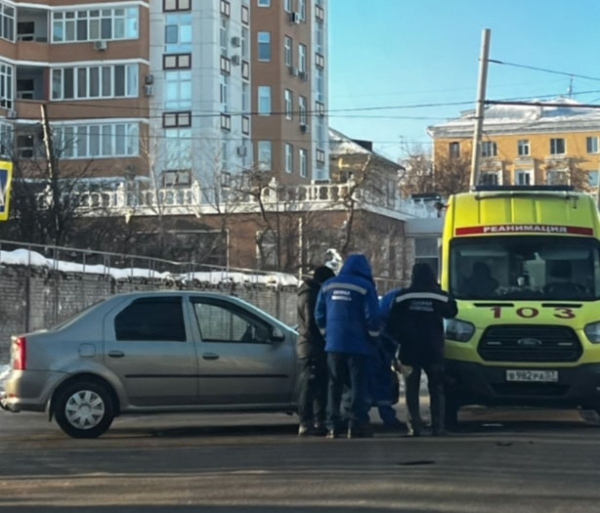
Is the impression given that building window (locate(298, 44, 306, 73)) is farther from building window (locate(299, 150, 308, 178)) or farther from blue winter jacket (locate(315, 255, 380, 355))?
blue winter jacket (locate(315, 255, 380, 355))

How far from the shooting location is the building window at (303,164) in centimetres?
6262

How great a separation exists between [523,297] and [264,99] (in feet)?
158

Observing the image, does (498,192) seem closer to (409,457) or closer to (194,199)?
(409,457)

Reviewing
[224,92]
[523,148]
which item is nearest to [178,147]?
[224,92]

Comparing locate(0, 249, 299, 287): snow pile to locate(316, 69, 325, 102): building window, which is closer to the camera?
locate(0, 249, 299, 287): snow pile

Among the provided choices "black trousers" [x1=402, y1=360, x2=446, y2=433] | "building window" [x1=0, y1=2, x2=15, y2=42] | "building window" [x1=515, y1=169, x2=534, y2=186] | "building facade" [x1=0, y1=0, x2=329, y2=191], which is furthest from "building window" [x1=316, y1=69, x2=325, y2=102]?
"black trousers" [x1=402, y1=360, x2=446, y2=433]

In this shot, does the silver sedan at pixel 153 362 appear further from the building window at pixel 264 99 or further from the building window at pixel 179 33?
the building window at pixel 264 99

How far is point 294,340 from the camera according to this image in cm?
1267

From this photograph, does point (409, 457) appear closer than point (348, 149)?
Yes

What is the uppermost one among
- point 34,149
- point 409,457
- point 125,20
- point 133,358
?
point 125,20

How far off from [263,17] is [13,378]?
2005 inches

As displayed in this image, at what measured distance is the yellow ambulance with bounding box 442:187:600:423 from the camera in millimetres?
12352

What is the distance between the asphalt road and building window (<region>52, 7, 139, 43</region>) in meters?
43.9

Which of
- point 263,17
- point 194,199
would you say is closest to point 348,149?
point 263,17
